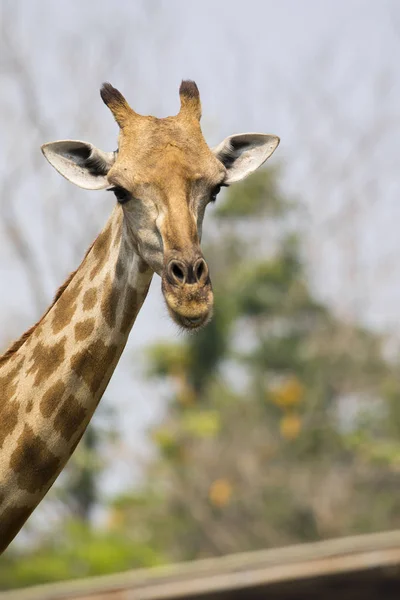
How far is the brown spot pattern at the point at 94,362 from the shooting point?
657 cm

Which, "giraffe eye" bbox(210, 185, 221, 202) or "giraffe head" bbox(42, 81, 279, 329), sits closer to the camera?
"giraffe head" bbox(42, 81, 279, 329)

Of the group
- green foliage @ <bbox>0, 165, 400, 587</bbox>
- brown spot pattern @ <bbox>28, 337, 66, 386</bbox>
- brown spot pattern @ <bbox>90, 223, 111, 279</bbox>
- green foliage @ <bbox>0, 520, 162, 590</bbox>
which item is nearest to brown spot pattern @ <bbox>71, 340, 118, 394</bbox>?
brown spot pattern @ <bbox>28, 337, 66, 386</bbox>

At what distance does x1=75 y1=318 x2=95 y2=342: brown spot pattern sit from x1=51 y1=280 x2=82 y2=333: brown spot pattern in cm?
13

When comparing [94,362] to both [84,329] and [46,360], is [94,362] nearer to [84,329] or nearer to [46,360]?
[84,329]

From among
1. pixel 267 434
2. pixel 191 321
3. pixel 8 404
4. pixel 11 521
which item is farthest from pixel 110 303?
pixel 267 434

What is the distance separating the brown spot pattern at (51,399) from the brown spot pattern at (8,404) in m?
0.19

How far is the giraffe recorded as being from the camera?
632cm

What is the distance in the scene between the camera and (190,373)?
40281 mm

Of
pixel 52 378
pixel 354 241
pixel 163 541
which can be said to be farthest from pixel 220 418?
pixel 52 378

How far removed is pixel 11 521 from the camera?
6.45 metres

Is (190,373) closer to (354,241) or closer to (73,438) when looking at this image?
(354,241)

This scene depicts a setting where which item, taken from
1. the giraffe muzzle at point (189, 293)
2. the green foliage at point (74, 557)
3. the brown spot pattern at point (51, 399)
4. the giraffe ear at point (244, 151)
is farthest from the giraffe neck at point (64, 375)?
the green foliage at point (74, 557)

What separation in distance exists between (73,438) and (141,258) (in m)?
1.11

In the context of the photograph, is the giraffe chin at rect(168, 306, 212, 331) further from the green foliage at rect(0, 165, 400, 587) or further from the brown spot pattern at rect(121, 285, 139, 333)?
the green foliage at rect(0, 165, 400, 587)
